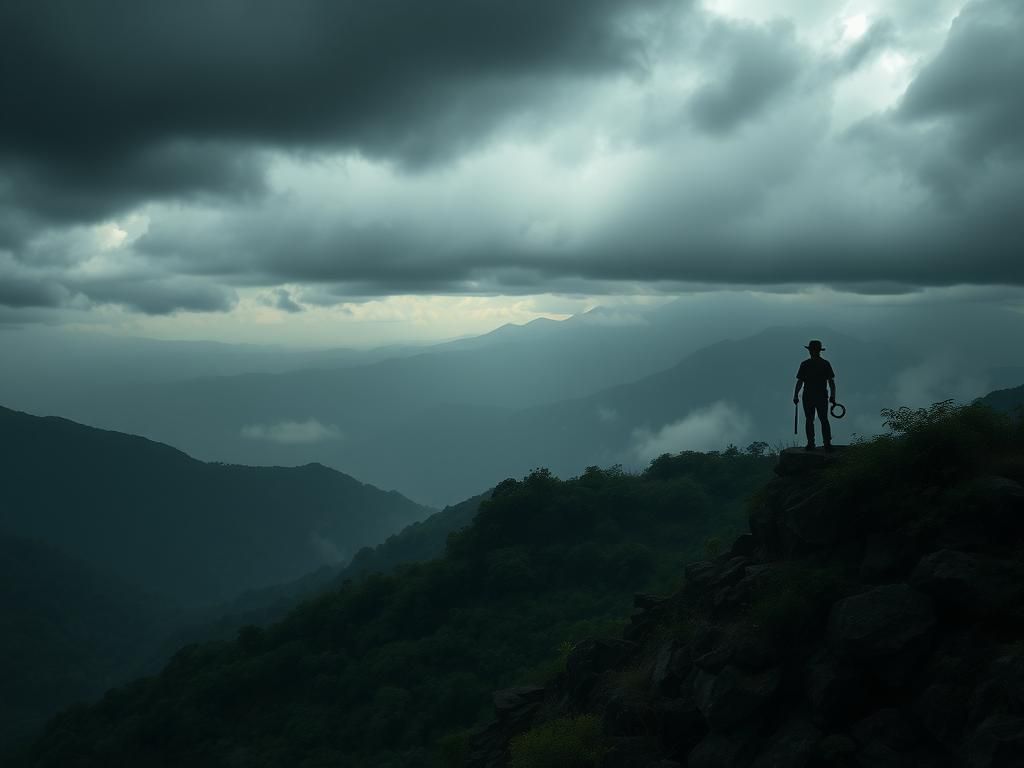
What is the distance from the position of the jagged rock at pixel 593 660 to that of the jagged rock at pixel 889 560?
31.9 ft

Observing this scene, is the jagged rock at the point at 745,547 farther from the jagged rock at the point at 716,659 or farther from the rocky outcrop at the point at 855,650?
the jagged rock at the point at 716,659

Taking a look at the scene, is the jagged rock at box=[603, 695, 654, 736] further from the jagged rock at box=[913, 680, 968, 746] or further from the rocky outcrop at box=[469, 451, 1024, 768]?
the jagged rock at box=[913, 680, 968, 746]

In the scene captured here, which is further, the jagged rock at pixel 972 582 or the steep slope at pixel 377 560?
the steep slope at pixel 377 560

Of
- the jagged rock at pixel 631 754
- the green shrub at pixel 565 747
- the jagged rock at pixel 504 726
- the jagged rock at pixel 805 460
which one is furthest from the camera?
the jagged rock at pixel 504 726

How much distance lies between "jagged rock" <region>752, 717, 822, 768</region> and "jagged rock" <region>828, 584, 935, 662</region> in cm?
154

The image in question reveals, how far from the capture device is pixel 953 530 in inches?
631

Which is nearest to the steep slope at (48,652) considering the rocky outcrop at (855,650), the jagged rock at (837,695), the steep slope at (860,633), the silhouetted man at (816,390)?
the steep slope at (860,633)

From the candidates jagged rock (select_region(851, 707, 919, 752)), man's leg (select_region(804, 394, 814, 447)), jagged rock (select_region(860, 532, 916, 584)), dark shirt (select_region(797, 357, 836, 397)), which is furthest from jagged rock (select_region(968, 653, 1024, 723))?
dark shirt (select_region(797, 357, 836, 397))

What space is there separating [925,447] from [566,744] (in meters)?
10.8

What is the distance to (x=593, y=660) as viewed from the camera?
2450 centimetres

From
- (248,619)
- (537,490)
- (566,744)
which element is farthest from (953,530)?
(248,619)

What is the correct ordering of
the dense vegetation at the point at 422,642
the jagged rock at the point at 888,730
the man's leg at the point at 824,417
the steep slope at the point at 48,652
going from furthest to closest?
the steep slope at the point at 48,652
the dense vegetation at the point at 422,642
the man's leg at the point at 824,417
the jagged rock at the point at 888,730

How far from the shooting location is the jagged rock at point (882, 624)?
46.8 ft

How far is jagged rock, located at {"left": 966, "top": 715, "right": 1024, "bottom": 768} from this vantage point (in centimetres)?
1173
